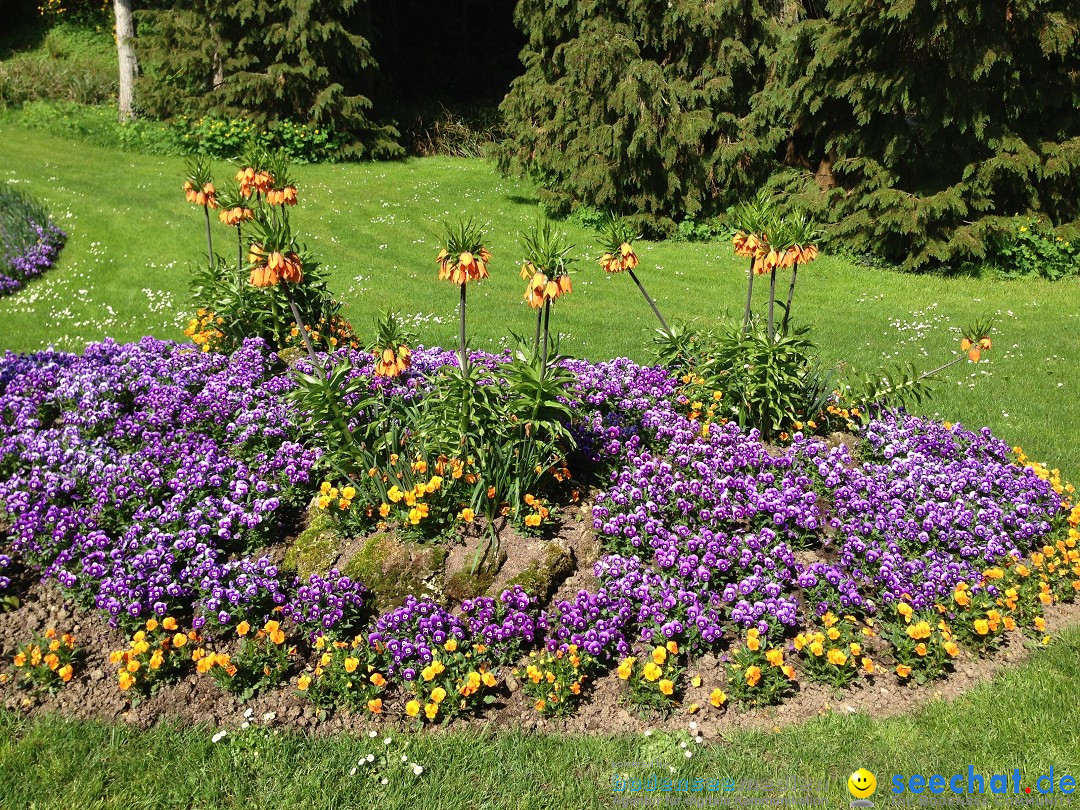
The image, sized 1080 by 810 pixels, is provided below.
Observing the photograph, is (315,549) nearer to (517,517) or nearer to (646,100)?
(517,517)

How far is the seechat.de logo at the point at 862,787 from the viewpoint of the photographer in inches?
111

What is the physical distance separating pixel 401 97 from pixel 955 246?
577 inches

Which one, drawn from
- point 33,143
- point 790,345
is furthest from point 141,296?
point 33,143

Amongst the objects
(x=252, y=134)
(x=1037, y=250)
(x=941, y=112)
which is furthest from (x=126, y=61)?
(x=1037, y=250)

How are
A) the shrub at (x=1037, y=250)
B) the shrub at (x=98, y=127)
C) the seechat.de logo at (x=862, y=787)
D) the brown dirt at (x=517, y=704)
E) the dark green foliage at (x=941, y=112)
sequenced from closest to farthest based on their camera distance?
the seechat.de logo at (x=862, y=787) → the brown dirt at (x=517, y=704) → the dark green foliage at (x=941, y=112) → the shrub at (x=1037, y=250) → the shrub at (x=98, y=127)

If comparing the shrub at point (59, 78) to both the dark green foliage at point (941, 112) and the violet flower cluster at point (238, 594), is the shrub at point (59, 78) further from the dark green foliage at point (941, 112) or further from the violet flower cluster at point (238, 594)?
the violet flower cluster at point (238, 594)

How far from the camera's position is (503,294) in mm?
9391

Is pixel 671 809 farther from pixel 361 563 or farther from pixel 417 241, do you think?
pixel 417 241

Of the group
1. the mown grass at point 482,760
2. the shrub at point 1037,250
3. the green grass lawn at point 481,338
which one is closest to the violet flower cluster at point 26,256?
the green grass lawn at point 481,338

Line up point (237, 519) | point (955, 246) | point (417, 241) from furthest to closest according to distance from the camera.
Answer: point (417, 241) < point (955, 246) < point (237, 519)

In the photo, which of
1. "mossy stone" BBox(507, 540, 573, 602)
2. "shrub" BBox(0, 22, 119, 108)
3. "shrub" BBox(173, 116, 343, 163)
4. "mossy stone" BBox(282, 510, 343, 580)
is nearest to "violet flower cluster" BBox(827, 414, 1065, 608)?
"mossy stone" BBox(507, 540, 573, 602)

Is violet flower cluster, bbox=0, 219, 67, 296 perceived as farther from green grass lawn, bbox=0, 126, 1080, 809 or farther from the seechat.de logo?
the seechat.de logo

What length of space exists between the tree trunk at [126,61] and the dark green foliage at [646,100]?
877 centimetres

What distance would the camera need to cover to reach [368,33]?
1641 centimetres
